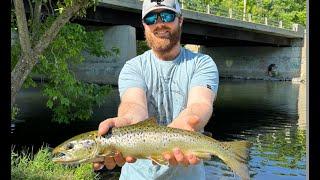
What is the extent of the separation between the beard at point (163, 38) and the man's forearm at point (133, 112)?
0.31 metres

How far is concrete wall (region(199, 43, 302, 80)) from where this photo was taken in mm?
52781

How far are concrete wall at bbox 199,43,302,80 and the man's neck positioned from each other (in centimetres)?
5049

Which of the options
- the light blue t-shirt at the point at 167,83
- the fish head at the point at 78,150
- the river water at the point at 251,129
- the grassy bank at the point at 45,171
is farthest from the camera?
the river water at the point at 251,129

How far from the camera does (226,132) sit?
20531mm

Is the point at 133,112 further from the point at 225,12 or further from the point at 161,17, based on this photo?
the point at 225,12

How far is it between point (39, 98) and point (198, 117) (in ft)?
104

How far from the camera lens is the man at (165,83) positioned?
110 inches

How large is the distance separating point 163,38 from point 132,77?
0.31 meters

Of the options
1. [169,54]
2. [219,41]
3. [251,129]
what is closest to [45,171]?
[169,54]

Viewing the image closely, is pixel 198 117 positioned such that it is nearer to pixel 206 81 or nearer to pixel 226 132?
pixel 206 81

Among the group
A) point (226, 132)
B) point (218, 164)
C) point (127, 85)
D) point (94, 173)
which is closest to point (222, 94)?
point (226, 132)

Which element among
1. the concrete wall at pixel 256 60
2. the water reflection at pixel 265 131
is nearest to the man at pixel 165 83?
the water reflection at pixel 265 131

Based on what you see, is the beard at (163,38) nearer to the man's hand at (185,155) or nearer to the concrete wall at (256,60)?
the man's hand at (185,155)

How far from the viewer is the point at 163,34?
2.77 meters
